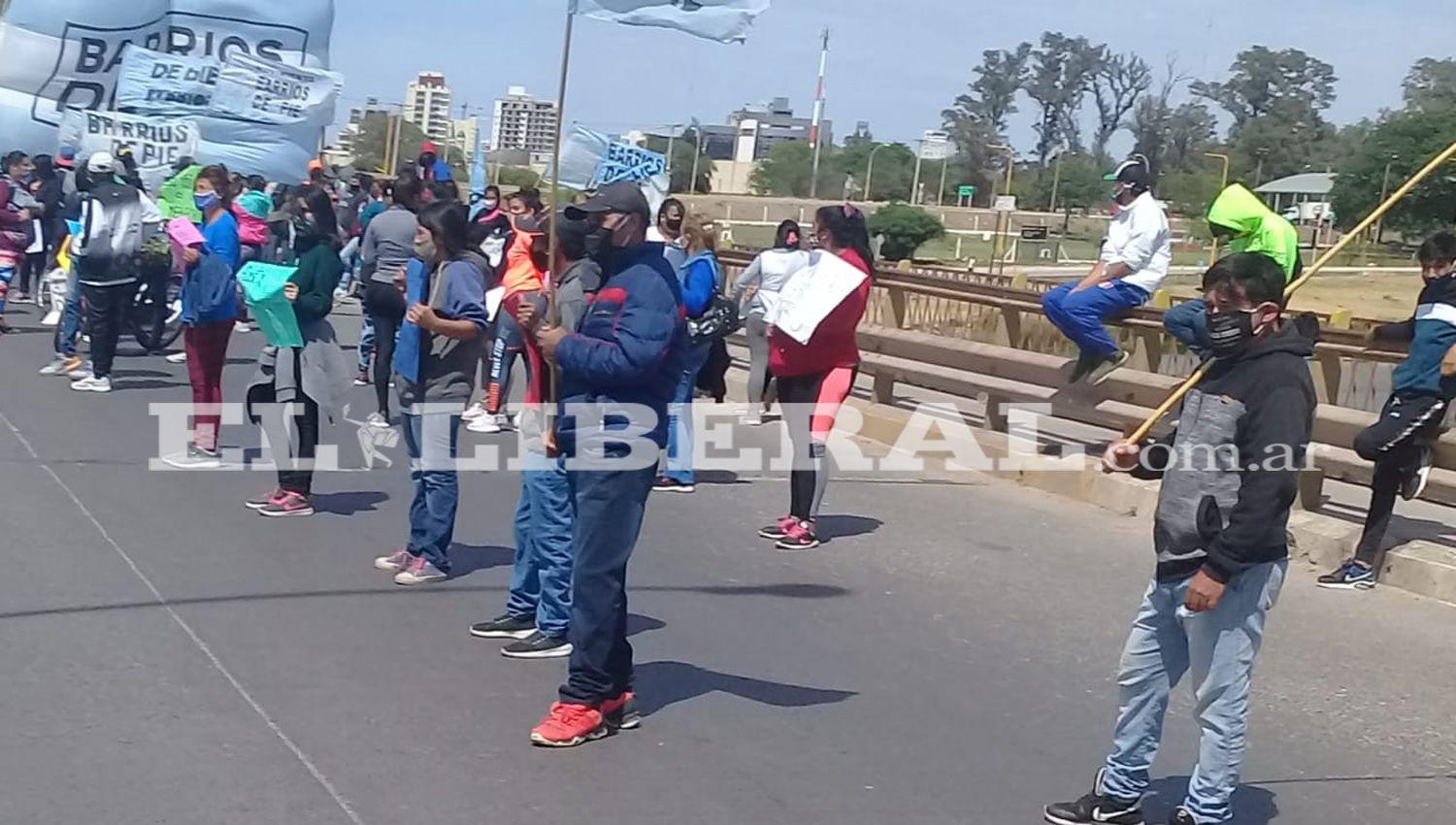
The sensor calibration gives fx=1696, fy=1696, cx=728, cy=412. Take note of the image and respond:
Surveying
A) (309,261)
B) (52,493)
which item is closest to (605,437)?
(309,261)

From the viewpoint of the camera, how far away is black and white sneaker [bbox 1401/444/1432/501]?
28.9 feet

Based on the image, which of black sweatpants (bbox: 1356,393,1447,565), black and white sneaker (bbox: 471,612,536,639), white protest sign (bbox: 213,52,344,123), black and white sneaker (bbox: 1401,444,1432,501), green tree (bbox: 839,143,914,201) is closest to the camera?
black and white sneaker (bbox: 471,612,536,639)

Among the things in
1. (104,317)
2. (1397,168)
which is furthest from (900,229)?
(104,317)

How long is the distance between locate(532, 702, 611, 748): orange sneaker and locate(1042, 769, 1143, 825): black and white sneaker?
1.54 m

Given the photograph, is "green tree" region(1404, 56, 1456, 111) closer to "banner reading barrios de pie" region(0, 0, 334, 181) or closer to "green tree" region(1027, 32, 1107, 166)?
"green tree" region(1027, 32, 1107, 166)

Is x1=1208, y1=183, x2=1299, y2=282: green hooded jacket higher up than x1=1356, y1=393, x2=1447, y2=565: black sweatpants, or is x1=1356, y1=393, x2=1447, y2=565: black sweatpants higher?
x1=1208, y1=183, x2=1299, y2=282: green hooded jacket

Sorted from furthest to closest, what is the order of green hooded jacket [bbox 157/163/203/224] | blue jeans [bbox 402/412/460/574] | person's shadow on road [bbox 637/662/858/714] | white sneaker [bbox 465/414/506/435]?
green hooded jacket [bbox 157/163/203/224] < white sneaker [bbox 465/414/506/435] < blue jeans [bbox 402/412/460/574] < person's shadow on road [bbox 637/662/858/714]

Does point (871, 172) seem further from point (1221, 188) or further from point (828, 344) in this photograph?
point (828, 344)

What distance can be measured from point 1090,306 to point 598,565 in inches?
241

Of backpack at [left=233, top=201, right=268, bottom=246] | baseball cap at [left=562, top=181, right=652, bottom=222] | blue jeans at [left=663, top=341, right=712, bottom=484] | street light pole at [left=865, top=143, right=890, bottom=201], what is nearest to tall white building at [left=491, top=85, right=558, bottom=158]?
backpack at [left=233, top=201, right=268, bottom=246]

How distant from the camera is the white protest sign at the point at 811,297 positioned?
9.09 m

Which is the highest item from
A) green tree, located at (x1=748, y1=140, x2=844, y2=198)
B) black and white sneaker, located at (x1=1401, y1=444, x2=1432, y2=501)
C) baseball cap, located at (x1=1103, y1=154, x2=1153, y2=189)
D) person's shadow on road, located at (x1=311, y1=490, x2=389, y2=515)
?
green tree, located at (x1=748, y1=140, x2=844, y2=198)

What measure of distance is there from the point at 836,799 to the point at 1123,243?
6361 mm

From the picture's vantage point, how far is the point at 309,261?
934cm
